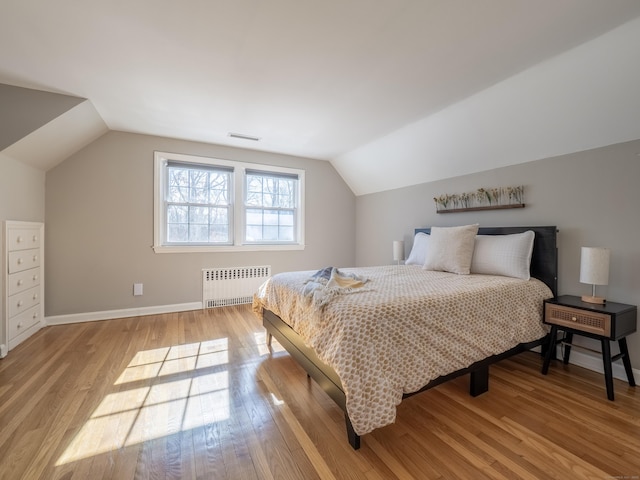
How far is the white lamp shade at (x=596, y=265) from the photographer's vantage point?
2002 millimetres

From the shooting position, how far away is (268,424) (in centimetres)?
159

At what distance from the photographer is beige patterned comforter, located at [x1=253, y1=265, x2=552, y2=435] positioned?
53.4 inches

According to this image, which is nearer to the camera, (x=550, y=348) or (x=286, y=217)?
(x=550, y=348)

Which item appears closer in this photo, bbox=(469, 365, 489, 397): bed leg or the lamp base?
bbox=(469, 365, 489, 397): bed leg

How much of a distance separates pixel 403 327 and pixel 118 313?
3.57 m

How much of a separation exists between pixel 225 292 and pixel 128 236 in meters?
1.42

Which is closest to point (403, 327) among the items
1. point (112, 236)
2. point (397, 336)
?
point (397, 336)

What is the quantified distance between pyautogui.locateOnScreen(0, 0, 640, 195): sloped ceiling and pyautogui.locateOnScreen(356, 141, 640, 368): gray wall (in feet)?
0.51

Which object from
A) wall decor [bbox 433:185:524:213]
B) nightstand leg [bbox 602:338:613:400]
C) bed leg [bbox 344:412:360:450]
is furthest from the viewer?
wall decor [bbox 433:185:524:213]

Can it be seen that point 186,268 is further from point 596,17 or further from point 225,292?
point 596,17

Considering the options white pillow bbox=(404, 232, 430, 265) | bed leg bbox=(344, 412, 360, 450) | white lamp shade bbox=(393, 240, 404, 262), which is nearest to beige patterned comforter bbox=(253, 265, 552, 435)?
bed leg bbox=(344, 412, 360, 450)

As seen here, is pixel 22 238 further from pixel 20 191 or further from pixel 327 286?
pixel 327 286

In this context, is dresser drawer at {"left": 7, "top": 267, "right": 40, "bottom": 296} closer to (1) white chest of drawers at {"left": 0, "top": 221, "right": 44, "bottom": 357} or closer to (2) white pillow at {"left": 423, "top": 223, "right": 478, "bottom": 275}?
(1) white chest of drawers at {"left": 0, "top": 221, "right": 44, "bottom": 357}

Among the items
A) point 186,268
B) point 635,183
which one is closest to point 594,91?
point 635,183
